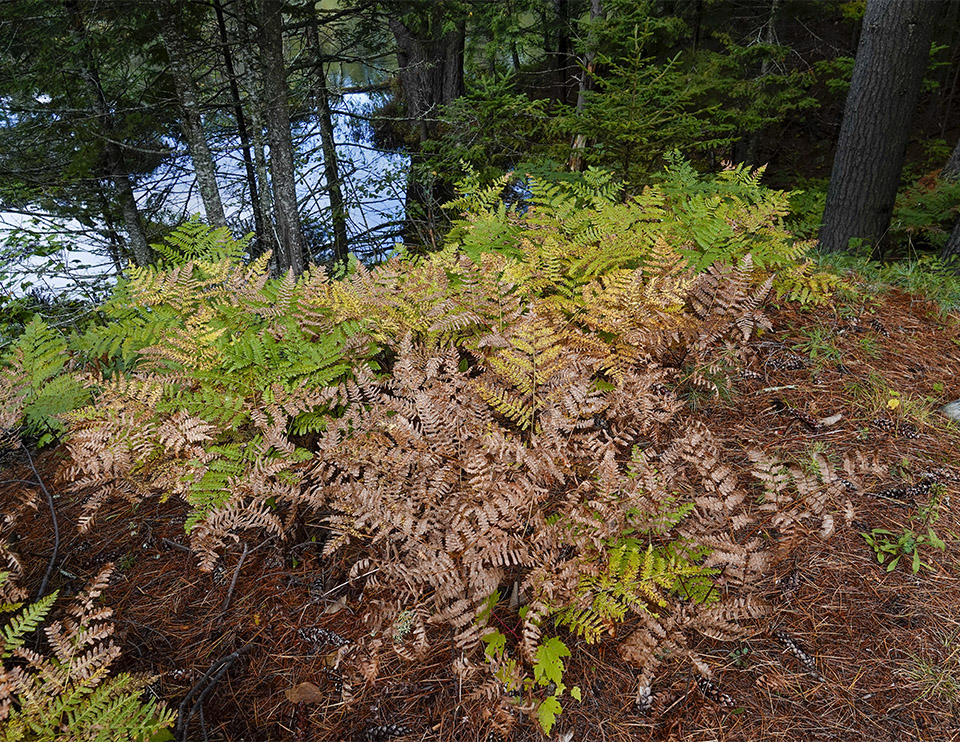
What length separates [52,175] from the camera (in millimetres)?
6699

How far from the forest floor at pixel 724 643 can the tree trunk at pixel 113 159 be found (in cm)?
562

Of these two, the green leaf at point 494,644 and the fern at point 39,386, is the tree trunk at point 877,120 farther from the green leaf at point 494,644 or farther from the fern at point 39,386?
the fern at point 39,386

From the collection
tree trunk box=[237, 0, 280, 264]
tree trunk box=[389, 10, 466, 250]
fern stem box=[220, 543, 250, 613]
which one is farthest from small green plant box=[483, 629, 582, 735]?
tree trunk box=[389, 10, 466, 250]

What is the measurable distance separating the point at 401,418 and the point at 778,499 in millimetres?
1525

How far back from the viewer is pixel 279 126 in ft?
19.1

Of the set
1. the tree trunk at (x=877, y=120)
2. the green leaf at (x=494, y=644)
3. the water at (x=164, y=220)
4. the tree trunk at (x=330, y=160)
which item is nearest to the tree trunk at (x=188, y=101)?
the water at (x=164, y=220)

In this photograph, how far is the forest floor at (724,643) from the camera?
1.78 meters

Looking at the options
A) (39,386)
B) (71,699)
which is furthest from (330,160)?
(71,699)

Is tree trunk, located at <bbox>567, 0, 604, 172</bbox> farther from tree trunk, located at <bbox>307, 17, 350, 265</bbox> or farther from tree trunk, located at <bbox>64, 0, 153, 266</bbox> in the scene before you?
tree trunk, located at <bbox>64, 0, 153, 266</bbox>

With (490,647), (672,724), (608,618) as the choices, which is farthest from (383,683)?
(672,724)

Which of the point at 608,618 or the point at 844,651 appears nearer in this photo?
the point at 608,618

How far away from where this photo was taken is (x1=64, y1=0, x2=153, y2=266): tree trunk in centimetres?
619

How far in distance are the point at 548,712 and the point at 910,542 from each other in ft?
5.19

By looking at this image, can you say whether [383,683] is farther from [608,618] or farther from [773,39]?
[773,39]
